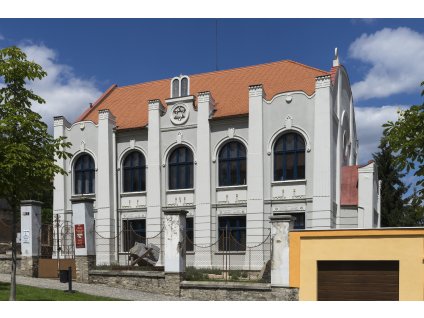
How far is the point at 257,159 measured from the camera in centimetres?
2520

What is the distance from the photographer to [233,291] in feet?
54.1

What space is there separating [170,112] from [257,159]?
18.3 feet

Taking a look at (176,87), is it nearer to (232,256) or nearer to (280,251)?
(232,256)

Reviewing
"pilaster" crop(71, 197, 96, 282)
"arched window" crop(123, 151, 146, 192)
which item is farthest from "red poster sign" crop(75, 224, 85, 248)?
"arched window" crop(123, 151, 146, 192)

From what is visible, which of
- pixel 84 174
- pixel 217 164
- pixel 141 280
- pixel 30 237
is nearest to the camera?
pixel 141 280

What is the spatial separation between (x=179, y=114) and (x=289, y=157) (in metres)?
6.30

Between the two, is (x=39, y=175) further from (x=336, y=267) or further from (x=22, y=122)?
(x=336, y=267)

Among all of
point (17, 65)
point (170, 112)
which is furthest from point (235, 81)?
point (17, 65)

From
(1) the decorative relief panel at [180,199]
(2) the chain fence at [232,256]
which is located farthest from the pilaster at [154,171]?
(2) the chain fence at [232,256]

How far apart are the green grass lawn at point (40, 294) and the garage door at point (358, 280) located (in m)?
6.71

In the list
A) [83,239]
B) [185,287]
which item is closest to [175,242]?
[185,287]

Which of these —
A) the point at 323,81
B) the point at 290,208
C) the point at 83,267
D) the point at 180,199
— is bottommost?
the point at 83,267

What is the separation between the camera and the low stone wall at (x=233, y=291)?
15796 millimetres

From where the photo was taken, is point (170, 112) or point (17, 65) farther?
point (170, 112)
